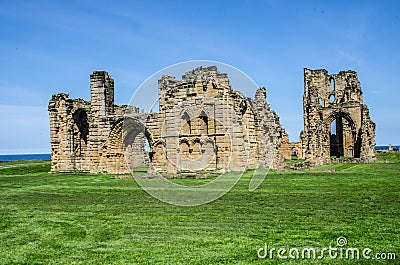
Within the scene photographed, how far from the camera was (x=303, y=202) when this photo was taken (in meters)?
11.7

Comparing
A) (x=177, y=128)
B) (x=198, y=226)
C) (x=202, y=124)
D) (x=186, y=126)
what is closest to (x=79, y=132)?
(x=177, y=128)

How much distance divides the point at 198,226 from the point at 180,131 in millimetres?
15871

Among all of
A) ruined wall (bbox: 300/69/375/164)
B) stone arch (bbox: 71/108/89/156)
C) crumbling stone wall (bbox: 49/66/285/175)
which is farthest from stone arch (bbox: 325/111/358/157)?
stone arch (bbox: 71/108/89/156)

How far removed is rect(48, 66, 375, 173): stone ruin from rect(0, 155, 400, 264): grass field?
893 cm

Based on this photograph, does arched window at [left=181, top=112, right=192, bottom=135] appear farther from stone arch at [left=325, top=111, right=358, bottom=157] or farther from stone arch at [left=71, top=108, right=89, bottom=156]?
stone arch at [left=325, top=111, right=358, bottom=157]

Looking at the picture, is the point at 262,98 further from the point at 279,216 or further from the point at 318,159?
the point at 279,216

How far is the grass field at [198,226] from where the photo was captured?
7.12 m

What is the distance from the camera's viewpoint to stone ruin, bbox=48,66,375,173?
23938 millimetres

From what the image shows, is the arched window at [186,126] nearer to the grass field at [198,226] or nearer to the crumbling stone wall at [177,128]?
the crumbling stone wall at [177,128]

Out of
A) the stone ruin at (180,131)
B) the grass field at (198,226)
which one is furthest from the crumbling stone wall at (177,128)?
the grass field at (198,226)

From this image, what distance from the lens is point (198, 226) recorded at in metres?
9.12

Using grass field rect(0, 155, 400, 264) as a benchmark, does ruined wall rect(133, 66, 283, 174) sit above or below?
above

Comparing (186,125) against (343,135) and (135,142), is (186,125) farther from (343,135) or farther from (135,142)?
(343,135)

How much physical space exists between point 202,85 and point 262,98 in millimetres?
6368
